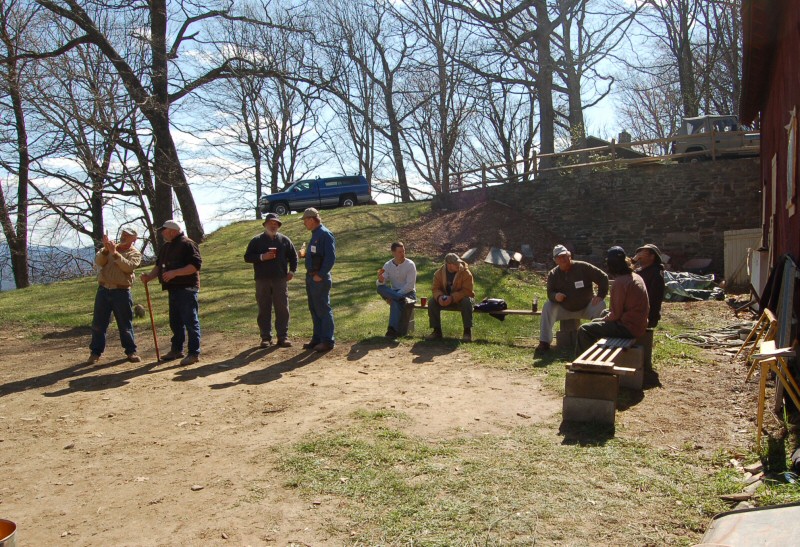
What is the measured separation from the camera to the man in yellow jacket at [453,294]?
29.1 ft

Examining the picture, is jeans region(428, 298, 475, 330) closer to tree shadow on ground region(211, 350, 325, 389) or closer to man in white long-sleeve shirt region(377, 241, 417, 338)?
man in white long-sleeve shirt region(377, 241, 417, 338)

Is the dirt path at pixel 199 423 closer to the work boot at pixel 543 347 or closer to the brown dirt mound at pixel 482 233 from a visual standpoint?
the work boot at pixel 543 347

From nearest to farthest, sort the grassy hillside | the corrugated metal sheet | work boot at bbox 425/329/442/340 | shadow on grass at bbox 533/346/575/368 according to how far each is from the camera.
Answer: shadow on grass at bbox 533/346/575/368 < work boot at bbox 425/329/442/340 < the grassy hillside < the corrugated metal sheet

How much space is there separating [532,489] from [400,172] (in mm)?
30516

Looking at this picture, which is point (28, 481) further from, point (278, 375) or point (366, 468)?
point (278, 375)

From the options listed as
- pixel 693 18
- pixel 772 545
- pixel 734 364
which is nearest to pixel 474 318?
pixel 734 364

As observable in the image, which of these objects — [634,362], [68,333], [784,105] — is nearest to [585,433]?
[634,362]

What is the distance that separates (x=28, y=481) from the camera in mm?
4461

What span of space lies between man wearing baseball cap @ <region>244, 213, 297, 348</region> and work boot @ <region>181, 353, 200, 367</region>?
1.02 metres

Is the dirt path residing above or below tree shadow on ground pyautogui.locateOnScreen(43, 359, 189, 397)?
below

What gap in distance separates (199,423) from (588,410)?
127 inches

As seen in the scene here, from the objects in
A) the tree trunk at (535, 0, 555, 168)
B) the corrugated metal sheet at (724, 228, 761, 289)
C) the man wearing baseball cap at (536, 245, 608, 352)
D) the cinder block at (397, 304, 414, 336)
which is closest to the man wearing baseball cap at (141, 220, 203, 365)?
the cinder block at (397, 304, 414, 336)

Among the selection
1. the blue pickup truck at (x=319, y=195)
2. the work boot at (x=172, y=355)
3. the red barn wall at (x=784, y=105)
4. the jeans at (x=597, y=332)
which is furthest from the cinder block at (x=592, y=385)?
the blue pickup truck at (x=319, y=195)

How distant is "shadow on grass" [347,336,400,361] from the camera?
832 cm
